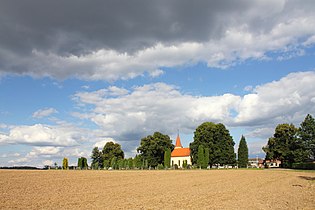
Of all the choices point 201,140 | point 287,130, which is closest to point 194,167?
point 201,140

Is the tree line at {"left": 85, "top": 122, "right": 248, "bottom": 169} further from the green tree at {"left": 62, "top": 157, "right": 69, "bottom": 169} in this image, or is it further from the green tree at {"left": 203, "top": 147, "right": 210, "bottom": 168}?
the green tree at {"left": 62, "top": 157, "right": 69, "bottom": 169}

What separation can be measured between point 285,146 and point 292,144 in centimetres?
199

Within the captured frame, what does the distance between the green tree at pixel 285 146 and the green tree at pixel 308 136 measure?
3.91 ft

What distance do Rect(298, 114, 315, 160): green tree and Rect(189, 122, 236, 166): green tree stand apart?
19269 millimetres

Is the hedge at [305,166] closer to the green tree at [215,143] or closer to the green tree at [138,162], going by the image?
the green tree at [215,143]

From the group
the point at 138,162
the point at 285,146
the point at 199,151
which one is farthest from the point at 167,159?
the point at 285,146

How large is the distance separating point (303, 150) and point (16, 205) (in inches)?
3209

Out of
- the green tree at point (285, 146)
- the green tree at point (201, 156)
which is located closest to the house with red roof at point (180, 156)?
the green tree at point (201, 156)

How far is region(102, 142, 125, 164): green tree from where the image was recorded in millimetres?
119000

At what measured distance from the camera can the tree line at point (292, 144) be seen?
84375 mm

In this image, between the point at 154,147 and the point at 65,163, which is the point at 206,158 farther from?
the point at 65,163

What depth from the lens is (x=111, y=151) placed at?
11969 cm

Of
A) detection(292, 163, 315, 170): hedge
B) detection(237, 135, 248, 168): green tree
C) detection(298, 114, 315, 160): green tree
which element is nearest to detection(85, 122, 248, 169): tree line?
detection(237, 135, 248, 168): green tree

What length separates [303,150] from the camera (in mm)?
85000
